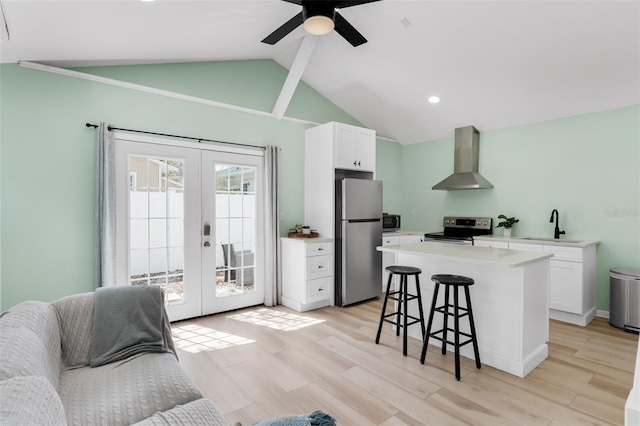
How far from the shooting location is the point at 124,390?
1.62 m

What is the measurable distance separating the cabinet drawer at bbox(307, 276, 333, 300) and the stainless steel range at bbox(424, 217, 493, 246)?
1798 millimetres

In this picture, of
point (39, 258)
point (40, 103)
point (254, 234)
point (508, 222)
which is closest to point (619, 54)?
point (508, 222)

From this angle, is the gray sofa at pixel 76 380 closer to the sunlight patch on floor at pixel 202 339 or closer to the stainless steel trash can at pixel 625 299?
the sunlight patch on floor at pixel 202 339

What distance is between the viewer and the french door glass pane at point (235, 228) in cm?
415

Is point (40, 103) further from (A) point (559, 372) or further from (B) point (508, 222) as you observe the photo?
(B) point (508, 222)

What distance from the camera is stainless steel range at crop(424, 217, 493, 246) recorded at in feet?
15.8

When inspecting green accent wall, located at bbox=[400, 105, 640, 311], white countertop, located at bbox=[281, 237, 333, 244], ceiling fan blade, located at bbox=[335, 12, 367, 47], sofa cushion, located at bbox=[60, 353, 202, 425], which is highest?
ceiling fan blade, located at bbox=[335, 12, 367, 47]

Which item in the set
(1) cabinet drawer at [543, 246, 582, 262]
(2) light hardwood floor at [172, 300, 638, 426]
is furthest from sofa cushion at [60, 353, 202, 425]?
A: (1) cabinet drawer at [543, 246, 582, 262]

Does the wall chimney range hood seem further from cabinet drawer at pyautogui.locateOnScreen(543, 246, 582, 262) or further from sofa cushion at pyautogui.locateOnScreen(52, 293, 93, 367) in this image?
sofa cushion at pyautogui.locateOnScreen(52, 293, 93, 367)

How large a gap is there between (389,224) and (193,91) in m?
3.46

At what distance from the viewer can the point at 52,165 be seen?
308 centimetres

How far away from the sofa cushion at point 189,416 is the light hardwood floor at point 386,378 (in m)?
0.75

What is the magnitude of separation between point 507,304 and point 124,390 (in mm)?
2706

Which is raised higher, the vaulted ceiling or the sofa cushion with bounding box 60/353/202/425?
the vaulted ceiling
